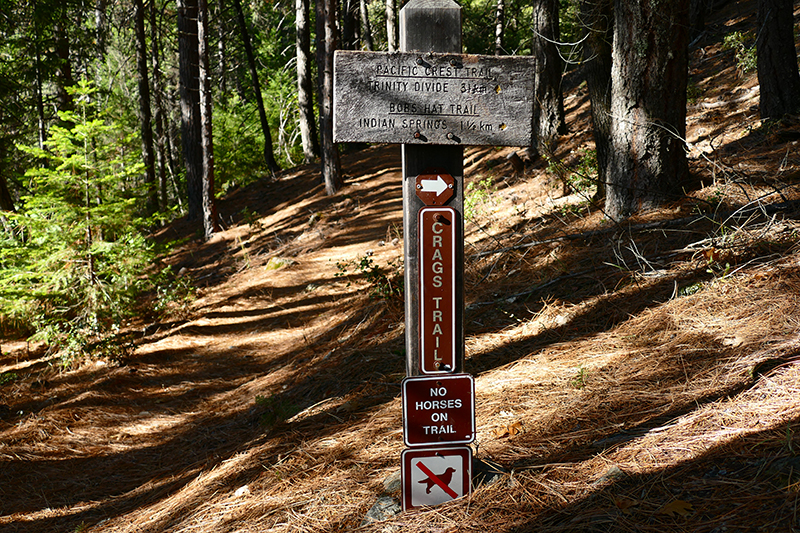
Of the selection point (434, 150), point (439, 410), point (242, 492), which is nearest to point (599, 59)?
point (434, 150)

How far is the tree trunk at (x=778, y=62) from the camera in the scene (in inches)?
266

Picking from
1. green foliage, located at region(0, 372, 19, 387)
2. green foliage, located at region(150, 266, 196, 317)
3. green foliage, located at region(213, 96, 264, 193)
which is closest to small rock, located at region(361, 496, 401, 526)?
green foliage, located at region(0, 372, 19, 387)

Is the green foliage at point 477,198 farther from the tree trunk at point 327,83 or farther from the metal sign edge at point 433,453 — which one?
the metal sign edge at point 433,453

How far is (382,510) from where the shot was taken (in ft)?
9.19

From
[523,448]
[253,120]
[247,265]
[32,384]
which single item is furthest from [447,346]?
[253,120]

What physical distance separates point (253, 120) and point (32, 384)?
20023 millimetres

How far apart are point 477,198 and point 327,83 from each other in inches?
251

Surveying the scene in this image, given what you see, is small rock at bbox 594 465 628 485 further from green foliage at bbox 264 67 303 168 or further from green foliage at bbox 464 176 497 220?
green foliage at bbox 264 67 303 168

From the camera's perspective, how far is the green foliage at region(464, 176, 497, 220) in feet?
29.8

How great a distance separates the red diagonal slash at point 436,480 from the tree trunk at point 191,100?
13.0m

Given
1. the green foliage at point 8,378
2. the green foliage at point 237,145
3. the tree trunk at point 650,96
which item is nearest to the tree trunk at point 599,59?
the tree trunk at point 650,96

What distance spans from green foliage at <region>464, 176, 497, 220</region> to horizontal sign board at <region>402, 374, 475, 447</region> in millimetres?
5787

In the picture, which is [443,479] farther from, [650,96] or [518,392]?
[650,96]

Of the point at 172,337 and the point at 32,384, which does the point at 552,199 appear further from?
the point at 32,384
